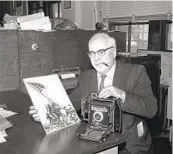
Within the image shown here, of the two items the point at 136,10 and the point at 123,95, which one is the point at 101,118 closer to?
the point at 123,95

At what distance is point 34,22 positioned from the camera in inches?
93.4

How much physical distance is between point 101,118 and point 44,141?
271 millimetres

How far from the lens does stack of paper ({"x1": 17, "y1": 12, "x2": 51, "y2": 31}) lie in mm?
2345

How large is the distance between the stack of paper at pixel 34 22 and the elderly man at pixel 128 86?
0.94 meters

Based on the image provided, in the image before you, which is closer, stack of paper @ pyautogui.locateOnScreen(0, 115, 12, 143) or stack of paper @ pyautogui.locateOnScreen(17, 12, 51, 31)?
stack of paper @ pyautogui.locateOnScreen(0, 115, 12, 143)

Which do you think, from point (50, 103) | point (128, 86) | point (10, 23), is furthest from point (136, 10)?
point (50, 103)

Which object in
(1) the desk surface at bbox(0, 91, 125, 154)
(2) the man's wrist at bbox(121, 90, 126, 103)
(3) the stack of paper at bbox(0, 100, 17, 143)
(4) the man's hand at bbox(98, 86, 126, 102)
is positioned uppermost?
(4) the man's hand at bbox(98, 86, 126, 102)

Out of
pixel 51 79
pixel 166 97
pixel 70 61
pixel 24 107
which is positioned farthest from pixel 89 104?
pixel 166 97

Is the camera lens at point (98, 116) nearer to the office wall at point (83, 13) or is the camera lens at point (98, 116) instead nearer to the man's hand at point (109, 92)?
the man's hand at point (109, 92)

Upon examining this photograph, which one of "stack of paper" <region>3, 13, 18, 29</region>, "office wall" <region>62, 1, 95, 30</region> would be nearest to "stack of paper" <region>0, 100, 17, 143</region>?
"stack of paper" <region>3, 13, 18, 29</region>

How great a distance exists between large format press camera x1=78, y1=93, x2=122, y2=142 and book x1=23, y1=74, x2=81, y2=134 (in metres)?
0.13

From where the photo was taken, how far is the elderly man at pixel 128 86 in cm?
147

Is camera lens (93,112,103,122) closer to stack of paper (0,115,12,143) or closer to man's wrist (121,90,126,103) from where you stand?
man's wrist (121,90,126,103)

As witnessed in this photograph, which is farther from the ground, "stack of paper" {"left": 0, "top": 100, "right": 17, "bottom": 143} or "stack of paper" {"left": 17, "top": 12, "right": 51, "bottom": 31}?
"stack of paper" {"left": 17, "top": 12, "right": 51, "bottom": 31}
